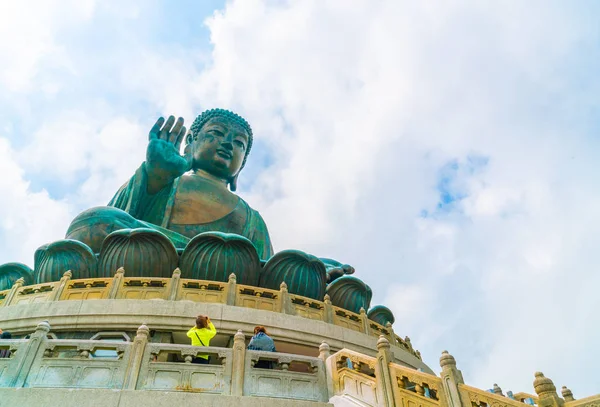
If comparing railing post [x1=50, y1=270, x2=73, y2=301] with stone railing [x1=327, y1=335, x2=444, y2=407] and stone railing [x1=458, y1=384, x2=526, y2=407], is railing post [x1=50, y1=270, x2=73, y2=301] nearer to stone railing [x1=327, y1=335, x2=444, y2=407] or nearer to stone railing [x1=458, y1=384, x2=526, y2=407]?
stone railing [x1=327, y1=335, x2=444, y2=407]

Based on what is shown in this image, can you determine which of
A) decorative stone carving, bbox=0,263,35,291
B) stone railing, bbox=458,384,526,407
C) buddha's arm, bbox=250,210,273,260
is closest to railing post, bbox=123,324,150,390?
stone railing, bbox=458,384,526,407

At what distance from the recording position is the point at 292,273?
10594 millimetres

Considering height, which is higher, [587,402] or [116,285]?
[116,285]

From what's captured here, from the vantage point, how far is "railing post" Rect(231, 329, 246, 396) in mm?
5141

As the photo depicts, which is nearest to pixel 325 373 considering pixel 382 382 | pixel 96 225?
pixel 382 382

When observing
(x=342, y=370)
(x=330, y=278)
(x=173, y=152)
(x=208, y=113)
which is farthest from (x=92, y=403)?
(x=208, y=113)

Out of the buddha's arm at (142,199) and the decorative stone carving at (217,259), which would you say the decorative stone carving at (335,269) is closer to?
the decorative stone carving at (217,259)

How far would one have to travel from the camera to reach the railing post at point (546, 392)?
3967mm

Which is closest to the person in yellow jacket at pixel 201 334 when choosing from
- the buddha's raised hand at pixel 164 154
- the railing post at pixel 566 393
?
the railing post at pixel 566 393

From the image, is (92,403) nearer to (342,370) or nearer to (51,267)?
(342,370)

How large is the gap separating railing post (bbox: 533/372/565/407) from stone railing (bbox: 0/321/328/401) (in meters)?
2.22

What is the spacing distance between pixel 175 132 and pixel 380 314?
746 centimetres

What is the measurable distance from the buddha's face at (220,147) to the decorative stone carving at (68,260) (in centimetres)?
750

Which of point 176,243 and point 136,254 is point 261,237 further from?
point 136,254
